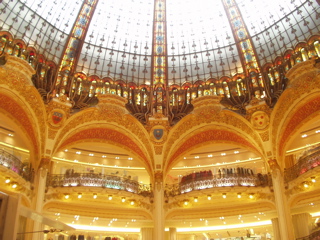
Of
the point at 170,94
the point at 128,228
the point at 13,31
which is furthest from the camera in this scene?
the point at 170,94

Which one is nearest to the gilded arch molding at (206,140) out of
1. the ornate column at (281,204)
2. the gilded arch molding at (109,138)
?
the gilded arch molding at (109,138)

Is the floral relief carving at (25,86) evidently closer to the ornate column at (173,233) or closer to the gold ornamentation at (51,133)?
the gold ornamentation at (51,133)

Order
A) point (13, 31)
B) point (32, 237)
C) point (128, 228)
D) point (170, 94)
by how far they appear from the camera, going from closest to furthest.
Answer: point (32, 237)
point (13, 31)
point (128, 228)
point (170, 94)

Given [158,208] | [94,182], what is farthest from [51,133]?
[158,208]

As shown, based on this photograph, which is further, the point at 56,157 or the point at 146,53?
the point at 146,53

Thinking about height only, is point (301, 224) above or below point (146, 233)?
above

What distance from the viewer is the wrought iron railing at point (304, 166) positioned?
19.2 meters

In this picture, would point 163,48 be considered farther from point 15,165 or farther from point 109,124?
point 15,165

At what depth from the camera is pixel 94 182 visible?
835 inches

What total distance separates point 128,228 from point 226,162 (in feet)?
30.0

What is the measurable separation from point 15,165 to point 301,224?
1844cm

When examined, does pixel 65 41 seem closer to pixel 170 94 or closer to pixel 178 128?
pixel 170 94

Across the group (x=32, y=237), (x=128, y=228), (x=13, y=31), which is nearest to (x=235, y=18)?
(x=13, y=31)

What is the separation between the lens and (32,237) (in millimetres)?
17969
